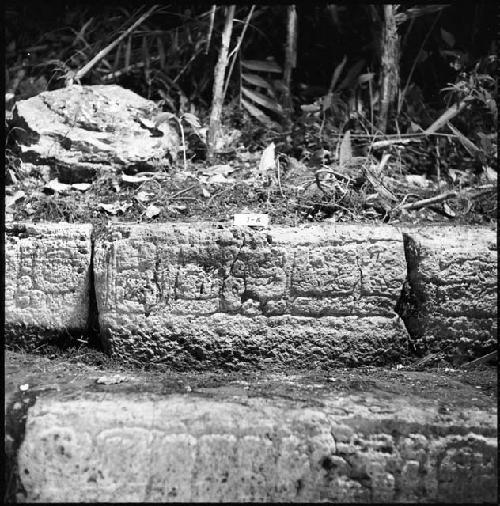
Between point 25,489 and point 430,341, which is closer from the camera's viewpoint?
point 25,489

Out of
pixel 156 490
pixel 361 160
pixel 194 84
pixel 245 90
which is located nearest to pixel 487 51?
pixel 361 160

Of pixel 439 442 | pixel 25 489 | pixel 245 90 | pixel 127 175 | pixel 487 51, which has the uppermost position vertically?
pixel 487 51

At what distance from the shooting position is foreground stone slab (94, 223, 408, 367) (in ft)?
6.27

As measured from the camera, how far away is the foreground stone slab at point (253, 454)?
5.03 feet

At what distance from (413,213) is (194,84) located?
1144 millimetres

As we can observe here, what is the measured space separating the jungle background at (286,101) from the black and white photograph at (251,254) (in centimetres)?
1

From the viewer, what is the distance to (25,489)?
154 centimetres

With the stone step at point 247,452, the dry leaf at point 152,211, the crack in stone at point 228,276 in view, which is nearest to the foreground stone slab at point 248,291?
the crack in stone at point 228,276

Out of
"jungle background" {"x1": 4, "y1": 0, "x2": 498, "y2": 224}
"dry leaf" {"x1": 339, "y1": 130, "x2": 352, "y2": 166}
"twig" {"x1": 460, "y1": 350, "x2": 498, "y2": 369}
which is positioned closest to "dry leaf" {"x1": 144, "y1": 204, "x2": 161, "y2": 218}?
"jungle background" {"x1": 4, "y1": 0, "x2": 498, "y2": 224}

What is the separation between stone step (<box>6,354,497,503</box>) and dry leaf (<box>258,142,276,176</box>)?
39.7 inches

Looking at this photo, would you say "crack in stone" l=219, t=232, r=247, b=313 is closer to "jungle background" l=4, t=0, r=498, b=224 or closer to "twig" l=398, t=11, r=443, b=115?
"jungle background" l=4, t=0, r=498, b=224

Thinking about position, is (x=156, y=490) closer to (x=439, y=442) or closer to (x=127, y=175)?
(x=439, y=442)

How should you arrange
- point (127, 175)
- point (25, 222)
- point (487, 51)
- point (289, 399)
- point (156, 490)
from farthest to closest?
point (487, 51) → point (127, 175) → point (25, 222) → point (289, 399) → point (156, 490)

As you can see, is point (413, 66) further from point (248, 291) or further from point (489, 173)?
point (248, 291)
